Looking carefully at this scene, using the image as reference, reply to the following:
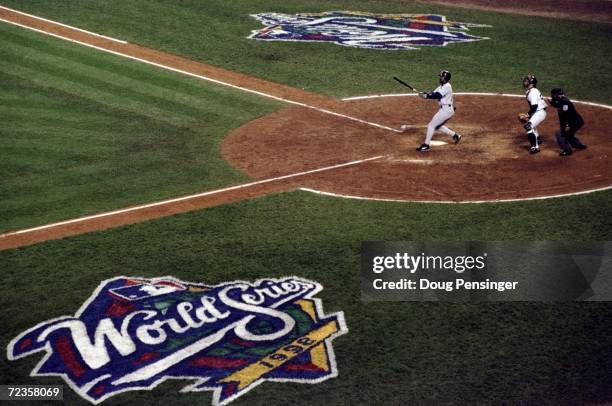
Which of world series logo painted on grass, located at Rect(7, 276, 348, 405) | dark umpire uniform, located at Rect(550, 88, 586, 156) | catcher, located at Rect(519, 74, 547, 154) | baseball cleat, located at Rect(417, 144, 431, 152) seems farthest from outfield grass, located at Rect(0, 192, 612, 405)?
baseball cleat, located at Rect(417, 144, 431, 152)

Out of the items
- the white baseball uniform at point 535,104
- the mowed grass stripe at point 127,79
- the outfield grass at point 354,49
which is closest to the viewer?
the white baseball uniform at point 535,104

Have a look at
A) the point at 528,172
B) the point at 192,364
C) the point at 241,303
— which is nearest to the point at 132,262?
the point at 241,303

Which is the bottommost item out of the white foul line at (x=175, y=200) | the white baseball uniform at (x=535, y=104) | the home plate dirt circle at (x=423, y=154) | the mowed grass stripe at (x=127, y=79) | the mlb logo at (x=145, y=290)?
the mlb logo at (x=145, y=290)

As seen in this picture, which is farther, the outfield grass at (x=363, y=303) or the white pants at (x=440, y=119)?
the white pants at (x=440, y=119)

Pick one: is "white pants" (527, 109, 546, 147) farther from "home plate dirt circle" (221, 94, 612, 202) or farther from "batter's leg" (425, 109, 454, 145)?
"batter's leg" (425, 109, 454, 145)

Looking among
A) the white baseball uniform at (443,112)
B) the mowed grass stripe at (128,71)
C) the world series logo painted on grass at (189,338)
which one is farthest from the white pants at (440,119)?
the world series logo painted on grass at (189,338)

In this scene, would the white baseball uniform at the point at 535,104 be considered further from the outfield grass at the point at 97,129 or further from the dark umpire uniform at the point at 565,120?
the outfield grass at the point at 97,129

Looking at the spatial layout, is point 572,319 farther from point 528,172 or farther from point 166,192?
point 166,192
